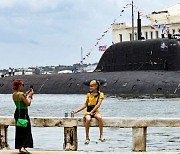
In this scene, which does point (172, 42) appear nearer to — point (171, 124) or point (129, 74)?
point (129, 74)

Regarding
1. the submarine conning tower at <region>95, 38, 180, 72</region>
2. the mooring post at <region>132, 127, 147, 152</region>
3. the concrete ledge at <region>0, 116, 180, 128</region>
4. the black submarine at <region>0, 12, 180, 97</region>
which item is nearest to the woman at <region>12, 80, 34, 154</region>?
the concrete ledge at <region>0, 116, 180, 128</region>

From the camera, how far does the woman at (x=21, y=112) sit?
13031mm

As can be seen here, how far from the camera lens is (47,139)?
18.8 meters

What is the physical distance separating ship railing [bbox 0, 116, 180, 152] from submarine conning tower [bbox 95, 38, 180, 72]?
101 feet

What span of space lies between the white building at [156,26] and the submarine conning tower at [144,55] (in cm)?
5690

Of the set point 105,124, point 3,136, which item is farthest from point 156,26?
point 3,136

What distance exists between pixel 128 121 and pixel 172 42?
3094 cm

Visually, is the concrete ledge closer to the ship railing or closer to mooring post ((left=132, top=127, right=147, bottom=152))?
the ship railing

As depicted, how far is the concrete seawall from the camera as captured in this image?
138 feet

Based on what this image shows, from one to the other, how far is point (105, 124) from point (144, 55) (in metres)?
32.1

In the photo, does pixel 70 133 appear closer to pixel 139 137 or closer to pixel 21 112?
pixel 21 112

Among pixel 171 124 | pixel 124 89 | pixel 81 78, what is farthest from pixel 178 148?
pixel 81 78

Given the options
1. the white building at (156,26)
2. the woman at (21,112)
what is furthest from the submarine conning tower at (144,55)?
the white building at (156,26)

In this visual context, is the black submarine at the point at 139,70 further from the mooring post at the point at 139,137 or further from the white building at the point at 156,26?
the white building at the point at 156,26
